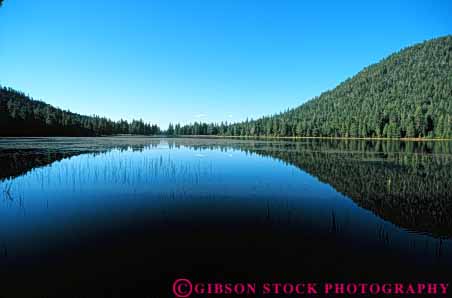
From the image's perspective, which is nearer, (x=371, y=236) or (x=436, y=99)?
(x=371, y=236)

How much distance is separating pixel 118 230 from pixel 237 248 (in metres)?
5.53

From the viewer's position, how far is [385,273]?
27.8 ft

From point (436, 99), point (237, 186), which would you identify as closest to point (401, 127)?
point (436, 99)

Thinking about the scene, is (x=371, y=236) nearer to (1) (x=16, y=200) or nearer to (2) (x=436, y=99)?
(1) (x=16, y=200)

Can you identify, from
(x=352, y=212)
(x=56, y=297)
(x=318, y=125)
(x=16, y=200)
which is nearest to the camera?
(x=56, y=297)
